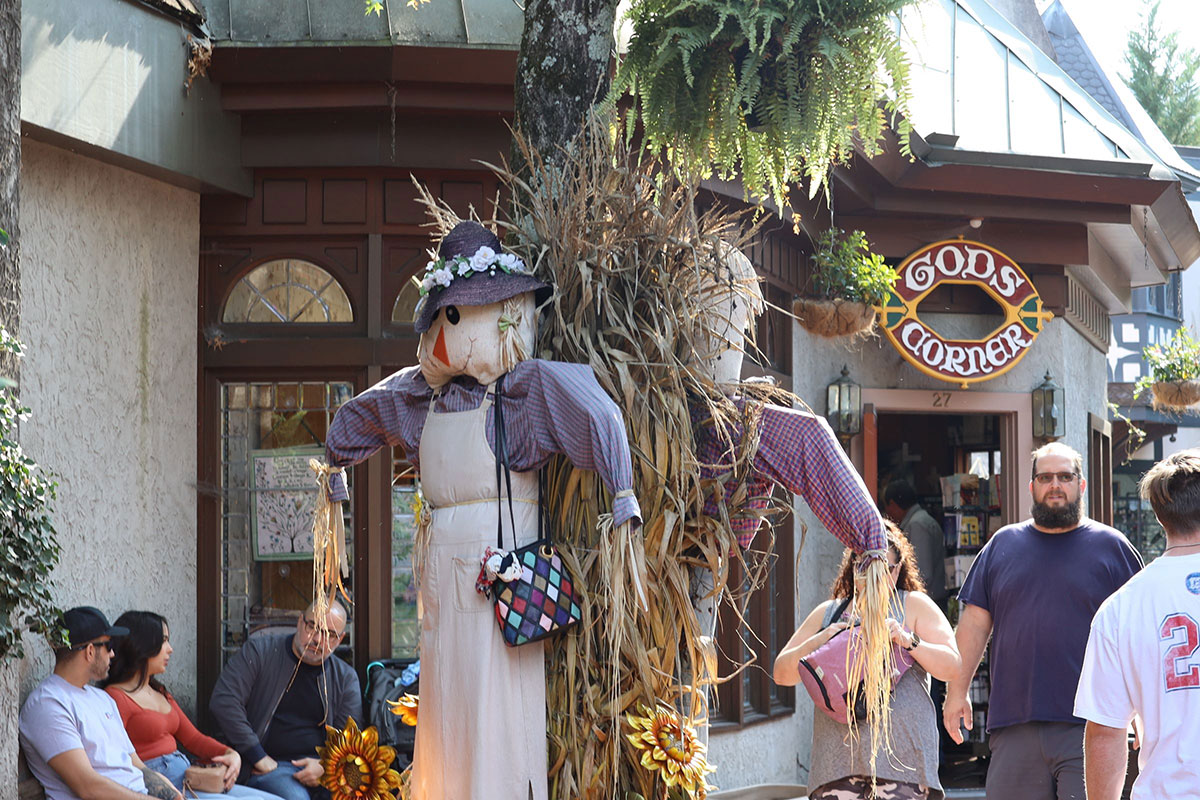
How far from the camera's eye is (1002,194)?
925 cm

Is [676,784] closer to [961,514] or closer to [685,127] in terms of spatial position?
[685,127]

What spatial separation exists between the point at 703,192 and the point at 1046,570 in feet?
10.8

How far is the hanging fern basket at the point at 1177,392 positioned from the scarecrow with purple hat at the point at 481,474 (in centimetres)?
835

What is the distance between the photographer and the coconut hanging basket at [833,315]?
8742 mm

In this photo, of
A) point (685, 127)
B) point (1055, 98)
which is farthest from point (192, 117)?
point (1055, 98)

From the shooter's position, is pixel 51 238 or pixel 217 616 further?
pixel 217 616

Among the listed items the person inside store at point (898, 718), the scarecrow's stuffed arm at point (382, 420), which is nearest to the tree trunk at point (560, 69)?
the scarecrow's stuffed arm at point (382, 420)

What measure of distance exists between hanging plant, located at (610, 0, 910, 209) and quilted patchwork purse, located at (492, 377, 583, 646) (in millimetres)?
1233

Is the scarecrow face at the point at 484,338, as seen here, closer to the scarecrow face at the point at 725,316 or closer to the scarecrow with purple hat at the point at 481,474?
the scarecrow with purple hat at the point at 481,474

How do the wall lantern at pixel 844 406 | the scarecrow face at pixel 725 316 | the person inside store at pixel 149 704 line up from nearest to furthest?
the scarecrow face at pixel 725 316 < the person inside store at pixel 149 704 < the wall lantern at pixel 844 406

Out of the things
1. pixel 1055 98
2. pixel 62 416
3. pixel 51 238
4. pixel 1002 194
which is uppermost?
pixel 1055 98

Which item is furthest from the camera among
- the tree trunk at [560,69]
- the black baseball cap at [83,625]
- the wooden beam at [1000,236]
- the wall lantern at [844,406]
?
the wooden beam at [1000,236]

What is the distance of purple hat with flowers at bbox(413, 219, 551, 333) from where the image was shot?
3.87 meters

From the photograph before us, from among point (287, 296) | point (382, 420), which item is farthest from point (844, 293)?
point (382, 420)
